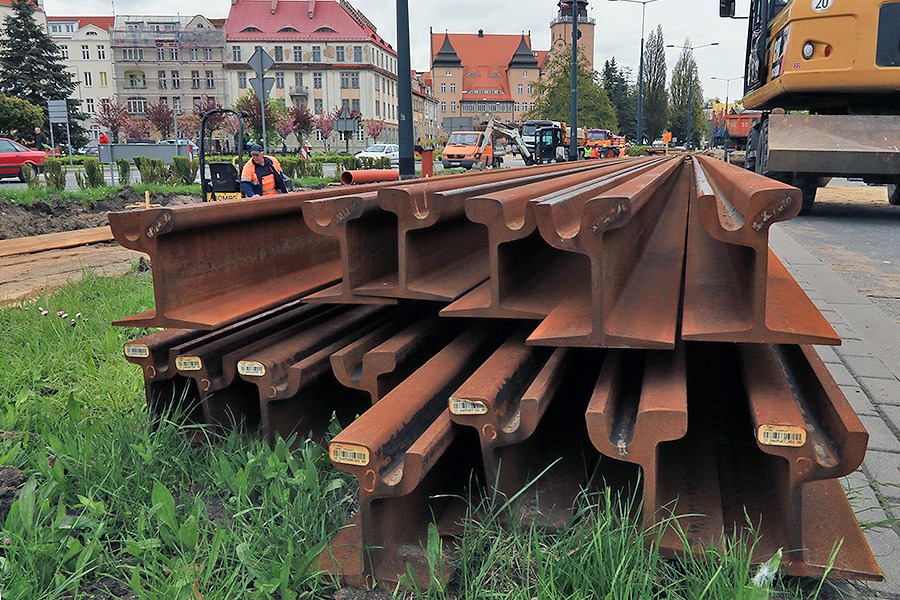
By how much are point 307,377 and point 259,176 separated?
29.7 feet

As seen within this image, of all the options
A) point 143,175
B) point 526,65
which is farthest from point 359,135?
point 143,175

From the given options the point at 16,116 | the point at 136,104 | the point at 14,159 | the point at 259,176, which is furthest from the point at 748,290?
the point at 136,104

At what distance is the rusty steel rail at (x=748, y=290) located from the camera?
2.10 m

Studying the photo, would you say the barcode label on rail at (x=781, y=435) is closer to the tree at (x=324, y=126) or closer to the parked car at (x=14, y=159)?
the parked car at (x=14, y=159)

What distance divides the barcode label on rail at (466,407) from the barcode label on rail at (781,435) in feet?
2.41

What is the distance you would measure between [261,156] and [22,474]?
910 centimetres

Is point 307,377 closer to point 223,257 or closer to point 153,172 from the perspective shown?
point 223,257

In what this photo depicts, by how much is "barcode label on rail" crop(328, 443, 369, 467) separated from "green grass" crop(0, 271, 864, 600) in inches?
11.7

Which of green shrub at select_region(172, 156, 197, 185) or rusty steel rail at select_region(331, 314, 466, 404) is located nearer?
rusty steel rail at select_region(331, 314, 466, 404)

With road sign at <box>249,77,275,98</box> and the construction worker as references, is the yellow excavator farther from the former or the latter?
road sign at <box>249,77,275,98</box>

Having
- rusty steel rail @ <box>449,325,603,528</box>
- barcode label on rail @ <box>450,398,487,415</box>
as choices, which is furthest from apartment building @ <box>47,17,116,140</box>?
barcode label on rail @ <box>450,398,487,415</box>

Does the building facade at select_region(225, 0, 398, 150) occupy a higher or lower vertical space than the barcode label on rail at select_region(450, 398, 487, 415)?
higher

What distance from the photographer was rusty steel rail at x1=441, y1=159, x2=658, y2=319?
2.46 m

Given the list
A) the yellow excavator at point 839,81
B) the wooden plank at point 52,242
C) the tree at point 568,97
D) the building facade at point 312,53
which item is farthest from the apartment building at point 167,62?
the yellow excavator at point 839,81
